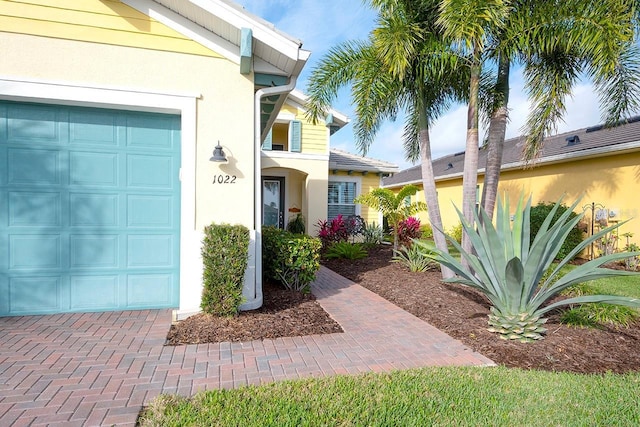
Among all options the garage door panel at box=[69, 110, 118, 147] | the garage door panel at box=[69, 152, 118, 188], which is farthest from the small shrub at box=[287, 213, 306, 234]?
the garage door panel at box=[69, 110, 118, 147]

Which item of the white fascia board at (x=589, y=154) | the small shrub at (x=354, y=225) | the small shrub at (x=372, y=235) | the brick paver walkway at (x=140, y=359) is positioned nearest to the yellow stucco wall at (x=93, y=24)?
the brick paver walkway at (x=140, y=359)

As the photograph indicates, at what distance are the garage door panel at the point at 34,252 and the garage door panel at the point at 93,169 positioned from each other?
86 cm

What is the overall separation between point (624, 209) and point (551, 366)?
31.5 feet

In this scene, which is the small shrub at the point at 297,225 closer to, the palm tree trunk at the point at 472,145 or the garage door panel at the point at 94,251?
the palm tree trunk at the point at 472,145

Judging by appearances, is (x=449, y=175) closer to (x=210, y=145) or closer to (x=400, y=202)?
(x=400, y=202)

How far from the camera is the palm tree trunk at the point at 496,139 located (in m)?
6.87

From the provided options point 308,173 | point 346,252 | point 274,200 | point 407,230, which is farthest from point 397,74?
point 274,200

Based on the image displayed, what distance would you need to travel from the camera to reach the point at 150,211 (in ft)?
17.0

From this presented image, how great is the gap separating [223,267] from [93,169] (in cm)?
240

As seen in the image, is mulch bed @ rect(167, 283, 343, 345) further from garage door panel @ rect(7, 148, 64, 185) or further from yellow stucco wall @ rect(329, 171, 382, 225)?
yellow stucco wall @ rect(329, 171, 382, 225)

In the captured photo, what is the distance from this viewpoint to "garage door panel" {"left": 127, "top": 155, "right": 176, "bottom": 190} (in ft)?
16.7

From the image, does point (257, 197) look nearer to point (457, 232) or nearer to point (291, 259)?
point (291, 259)

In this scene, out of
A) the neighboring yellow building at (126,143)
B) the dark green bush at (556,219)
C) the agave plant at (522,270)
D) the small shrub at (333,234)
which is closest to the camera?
the agave plant at (522,270)

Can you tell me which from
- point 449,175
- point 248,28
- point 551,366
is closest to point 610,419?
point 551,366
